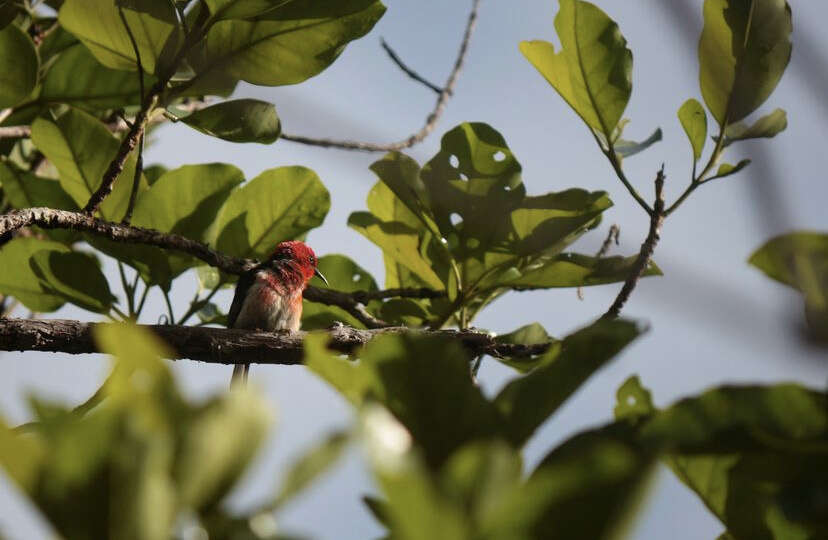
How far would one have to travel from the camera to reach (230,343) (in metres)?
1.98

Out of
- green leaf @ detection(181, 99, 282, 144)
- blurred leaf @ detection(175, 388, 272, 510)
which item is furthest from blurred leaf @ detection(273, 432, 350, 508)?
green leaf @ detection(181, 99, 282, 144)

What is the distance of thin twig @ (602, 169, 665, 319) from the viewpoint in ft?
6.31

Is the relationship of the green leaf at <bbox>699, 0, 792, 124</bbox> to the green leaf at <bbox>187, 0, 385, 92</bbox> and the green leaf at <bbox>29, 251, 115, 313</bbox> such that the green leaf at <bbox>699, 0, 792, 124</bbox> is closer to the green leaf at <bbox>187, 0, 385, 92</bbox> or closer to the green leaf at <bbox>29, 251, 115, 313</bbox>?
the green leaf at <bbox>187, 0, 385, 92</bbox>

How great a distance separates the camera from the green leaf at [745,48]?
6.59 feet

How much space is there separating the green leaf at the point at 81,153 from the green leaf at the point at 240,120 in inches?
16.4

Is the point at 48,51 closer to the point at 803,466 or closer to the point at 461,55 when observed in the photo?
the point at 461,55

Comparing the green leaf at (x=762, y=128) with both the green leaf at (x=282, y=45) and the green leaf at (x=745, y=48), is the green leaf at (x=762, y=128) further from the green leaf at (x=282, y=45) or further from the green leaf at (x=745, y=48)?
the green leaf at (x=282, y=45)

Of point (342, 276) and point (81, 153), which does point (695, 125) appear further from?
point (81, 153)

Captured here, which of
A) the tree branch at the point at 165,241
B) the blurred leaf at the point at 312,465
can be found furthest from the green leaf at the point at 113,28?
the blurred leaf at the point at 312,465

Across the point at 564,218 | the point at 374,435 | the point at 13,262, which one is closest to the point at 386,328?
the point at 564,218

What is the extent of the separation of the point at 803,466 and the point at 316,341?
40cm

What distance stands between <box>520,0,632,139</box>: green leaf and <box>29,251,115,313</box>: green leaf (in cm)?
132

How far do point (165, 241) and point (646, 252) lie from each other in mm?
1108

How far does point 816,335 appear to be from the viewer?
2.38 feet
